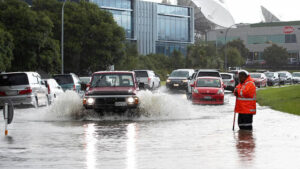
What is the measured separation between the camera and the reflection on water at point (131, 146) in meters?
11.2

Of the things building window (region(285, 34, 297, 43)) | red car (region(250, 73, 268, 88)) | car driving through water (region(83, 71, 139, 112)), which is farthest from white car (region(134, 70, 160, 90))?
building window (region(285, 34, 297, 43))

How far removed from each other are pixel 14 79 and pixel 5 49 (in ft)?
53.3

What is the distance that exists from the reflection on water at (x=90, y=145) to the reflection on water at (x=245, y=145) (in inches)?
101

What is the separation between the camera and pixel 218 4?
178875mm

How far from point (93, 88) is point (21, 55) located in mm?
29845

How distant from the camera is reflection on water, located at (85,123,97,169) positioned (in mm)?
11289

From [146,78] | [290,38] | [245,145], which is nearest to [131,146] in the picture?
[245,145]

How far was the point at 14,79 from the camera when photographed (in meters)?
28.9

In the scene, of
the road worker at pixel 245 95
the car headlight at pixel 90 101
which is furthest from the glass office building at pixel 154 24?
the road worker at pixel 245 95

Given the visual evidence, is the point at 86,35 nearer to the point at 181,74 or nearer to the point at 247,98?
the point at 181,74

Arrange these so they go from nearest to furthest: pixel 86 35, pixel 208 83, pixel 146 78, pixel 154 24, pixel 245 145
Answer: pixel 245 145, pixel 208 83, pixel 146 78, pixel 86 35, pixel 154 24

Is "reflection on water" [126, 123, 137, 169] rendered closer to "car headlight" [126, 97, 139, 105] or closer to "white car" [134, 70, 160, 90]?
"car headlight" [126, 97, 139, 105]

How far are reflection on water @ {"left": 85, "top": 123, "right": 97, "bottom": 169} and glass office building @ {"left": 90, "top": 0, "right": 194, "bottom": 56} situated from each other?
335 feet

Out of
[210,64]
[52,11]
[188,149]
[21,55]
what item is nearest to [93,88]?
[188,149]
